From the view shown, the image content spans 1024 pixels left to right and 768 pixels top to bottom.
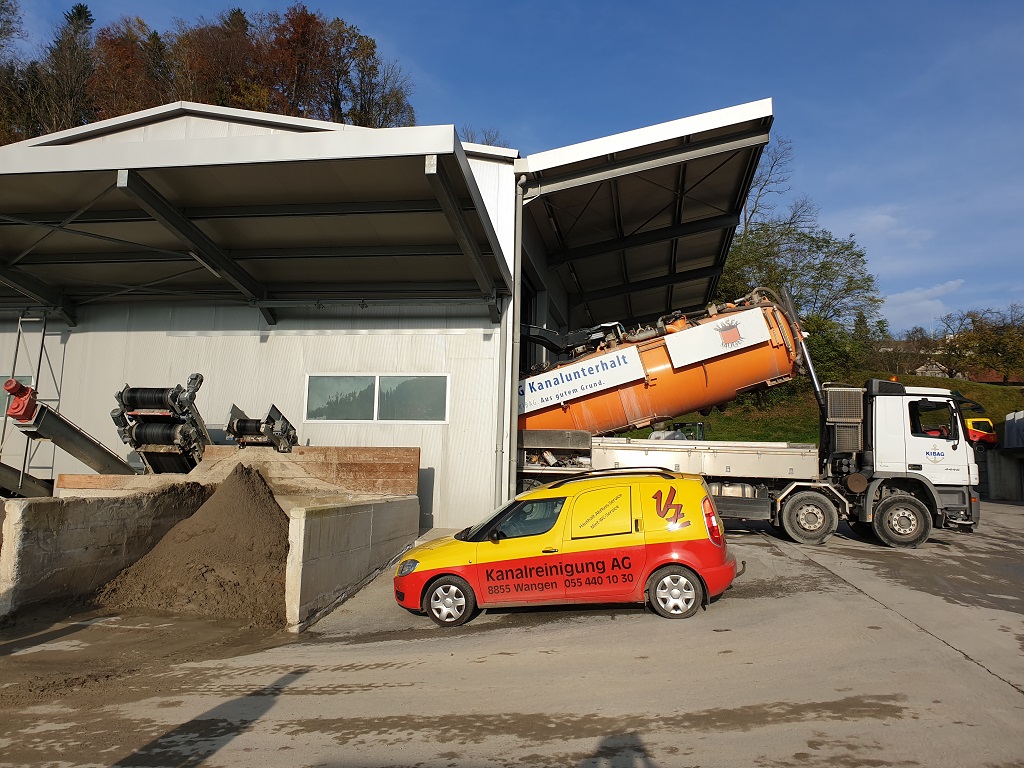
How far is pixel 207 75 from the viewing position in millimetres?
37969

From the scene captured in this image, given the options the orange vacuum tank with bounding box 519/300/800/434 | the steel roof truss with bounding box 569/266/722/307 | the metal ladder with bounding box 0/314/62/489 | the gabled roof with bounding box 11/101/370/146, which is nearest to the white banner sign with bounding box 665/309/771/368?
the orange vacuum tank with bounding box 519/300/800/434

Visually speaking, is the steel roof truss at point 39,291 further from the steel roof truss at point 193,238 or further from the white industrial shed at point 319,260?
the steel roof truss at point 193,238

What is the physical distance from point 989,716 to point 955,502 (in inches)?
349

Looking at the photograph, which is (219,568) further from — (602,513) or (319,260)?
(319,260)

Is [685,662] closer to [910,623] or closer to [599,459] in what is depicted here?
[910,623]

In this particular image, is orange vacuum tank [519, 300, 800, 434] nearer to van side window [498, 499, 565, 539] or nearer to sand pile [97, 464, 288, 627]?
van side window [498, 499, 565, 539]

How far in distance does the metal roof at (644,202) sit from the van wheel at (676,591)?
27.6 feet

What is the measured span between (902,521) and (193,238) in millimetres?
13583

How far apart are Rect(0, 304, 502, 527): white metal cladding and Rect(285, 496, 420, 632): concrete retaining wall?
2811 mm

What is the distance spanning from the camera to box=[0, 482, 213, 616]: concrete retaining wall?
25.2 ft

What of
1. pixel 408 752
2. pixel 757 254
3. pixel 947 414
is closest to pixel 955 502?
pixel 947 414

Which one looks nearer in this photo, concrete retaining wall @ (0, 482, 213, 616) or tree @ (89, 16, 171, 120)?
concrete retaining wall @ (0, 482, 213, 616)

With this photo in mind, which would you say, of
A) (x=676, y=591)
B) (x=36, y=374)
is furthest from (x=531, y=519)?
(x=36, y=374)

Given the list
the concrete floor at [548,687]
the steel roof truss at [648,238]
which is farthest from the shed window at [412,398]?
the steel roof truss at [648,238]
